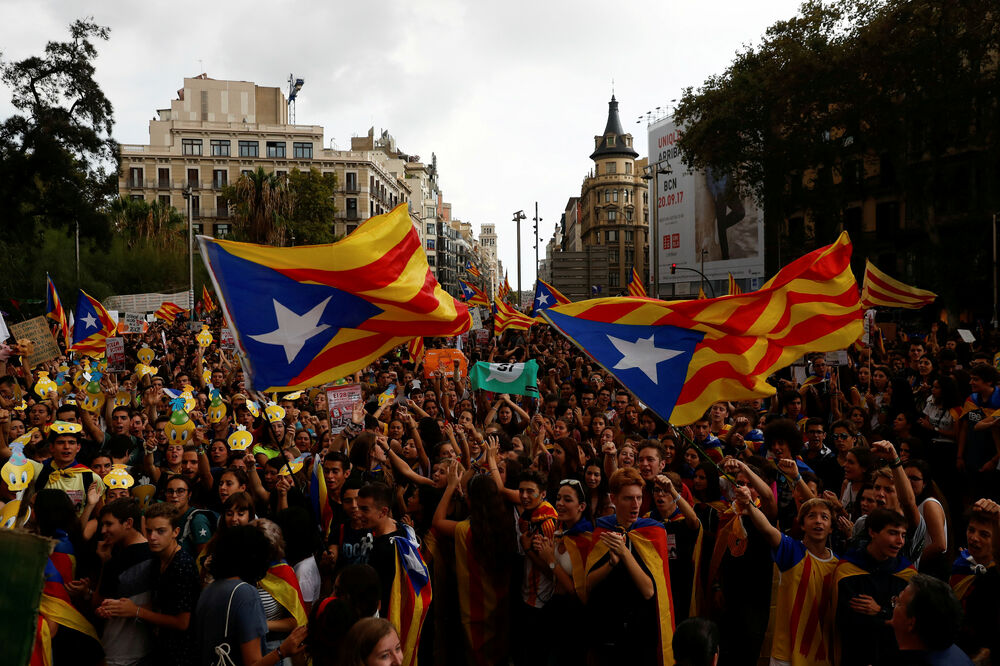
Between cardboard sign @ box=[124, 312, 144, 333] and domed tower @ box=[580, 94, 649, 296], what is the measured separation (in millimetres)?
83924

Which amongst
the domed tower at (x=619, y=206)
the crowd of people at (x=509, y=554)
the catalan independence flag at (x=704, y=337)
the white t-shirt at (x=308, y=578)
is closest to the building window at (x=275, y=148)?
the domed tower at (x=619, y=206)

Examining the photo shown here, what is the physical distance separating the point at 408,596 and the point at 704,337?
128 inches

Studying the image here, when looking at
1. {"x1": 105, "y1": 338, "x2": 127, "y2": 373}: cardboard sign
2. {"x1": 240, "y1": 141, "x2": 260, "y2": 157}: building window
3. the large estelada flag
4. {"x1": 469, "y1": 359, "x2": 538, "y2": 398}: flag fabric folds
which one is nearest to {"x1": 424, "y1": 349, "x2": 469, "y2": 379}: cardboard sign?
{"x1": 469, "y1": 359, "x2": 538, "y2": 398}: flag fabric folds

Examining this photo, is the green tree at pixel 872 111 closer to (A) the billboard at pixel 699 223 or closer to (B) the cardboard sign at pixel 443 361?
(A) the billboard at pixel 699 223

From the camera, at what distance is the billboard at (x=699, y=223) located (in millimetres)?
47531

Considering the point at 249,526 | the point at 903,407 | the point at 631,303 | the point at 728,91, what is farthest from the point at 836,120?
the point at 249,526

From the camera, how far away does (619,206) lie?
105250 mm

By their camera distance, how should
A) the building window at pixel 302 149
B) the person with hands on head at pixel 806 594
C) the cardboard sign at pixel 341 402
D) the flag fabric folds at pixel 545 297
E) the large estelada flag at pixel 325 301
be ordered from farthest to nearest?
the building window at pixel 302 149 → the flag fabric folds at pixel 545 297 → the cardboard sign at pixel 341 402 → the large estelada flag at pixel 325 301 → the person with hands on head at pixel 806 594

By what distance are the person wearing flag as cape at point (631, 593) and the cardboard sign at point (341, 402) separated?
3.69m

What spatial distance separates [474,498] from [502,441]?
7.50 ft

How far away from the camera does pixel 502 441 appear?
23.6ft

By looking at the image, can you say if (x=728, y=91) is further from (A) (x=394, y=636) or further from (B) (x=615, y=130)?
(B) (x=615, y=130)

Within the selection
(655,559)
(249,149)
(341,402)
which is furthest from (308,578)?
(249,149)

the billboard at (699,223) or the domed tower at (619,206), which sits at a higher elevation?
the domed tower at (619,206)
